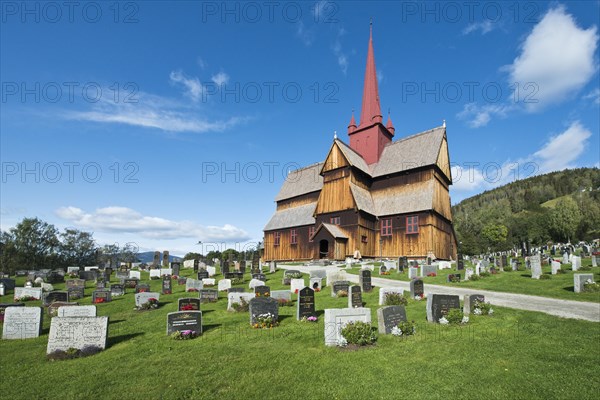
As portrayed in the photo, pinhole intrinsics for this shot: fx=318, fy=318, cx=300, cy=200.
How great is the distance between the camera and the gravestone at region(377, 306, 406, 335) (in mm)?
10086

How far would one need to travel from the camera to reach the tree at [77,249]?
60.2m

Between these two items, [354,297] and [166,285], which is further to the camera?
[166,285]

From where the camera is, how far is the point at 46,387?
23.1 ft

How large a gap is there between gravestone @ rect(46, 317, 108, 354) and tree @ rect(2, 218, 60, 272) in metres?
57.6

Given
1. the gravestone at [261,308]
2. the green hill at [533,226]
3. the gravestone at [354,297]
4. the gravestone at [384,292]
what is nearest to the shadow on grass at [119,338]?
the gravestone at [261,308]

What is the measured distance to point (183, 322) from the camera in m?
10.8

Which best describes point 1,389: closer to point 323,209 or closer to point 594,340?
point 594,340

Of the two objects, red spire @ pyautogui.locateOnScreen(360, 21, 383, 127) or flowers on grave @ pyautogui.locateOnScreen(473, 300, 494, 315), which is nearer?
flowers on grave @ pyautogui.locateOnScreen(473, 300, 494, 315)

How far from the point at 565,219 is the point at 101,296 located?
8749 cm

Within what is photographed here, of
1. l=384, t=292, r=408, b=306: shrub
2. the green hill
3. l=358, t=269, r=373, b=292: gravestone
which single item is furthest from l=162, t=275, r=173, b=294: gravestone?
the green hill

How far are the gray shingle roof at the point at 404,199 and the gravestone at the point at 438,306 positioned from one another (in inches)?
922

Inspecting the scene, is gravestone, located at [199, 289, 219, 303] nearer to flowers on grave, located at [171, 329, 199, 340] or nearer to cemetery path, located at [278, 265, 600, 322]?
flowers on grave, located at [171, 329, 199, 340]

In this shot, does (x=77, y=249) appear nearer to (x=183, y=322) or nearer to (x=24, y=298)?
(x=24, y=298)

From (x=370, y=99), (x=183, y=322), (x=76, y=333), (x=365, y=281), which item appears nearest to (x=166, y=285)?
(x=183, y=322)
